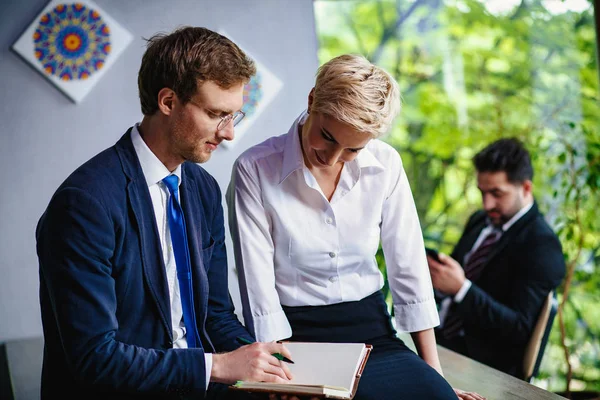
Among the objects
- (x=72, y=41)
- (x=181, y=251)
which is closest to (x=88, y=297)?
(x=181, y=251)

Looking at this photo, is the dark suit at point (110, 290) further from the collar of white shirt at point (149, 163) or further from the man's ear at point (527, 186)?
the man's ear at point (527, 186)

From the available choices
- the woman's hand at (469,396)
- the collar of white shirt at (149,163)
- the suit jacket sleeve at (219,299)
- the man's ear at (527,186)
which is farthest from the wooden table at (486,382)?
the collar of white shirt at (149,163)

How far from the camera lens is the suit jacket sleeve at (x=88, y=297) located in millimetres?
1424

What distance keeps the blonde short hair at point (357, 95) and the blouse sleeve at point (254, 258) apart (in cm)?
31

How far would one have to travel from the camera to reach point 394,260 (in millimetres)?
2004

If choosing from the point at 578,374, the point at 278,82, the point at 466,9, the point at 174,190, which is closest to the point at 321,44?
the point at 466,9

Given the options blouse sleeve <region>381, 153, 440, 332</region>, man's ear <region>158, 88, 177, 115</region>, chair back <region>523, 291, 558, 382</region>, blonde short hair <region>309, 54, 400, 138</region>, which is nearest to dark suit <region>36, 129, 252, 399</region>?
man's ear <region>158, 88, 177, 115</region>

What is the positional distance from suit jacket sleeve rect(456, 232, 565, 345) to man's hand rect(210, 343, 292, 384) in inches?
51.9

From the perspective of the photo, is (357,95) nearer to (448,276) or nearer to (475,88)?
(448,276)

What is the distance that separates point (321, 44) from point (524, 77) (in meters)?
1.39

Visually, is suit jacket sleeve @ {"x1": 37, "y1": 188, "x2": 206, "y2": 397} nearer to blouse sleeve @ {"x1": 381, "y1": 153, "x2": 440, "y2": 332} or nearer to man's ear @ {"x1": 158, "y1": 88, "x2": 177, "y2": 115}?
man's ear @ {"x1": 158, "y1": 88, "x2": 177, "y2": 115}

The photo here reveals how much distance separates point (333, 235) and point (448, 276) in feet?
3.13

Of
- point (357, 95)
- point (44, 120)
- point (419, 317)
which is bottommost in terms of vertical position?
point (44, 120)

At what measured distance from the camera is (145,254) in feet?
5.10
